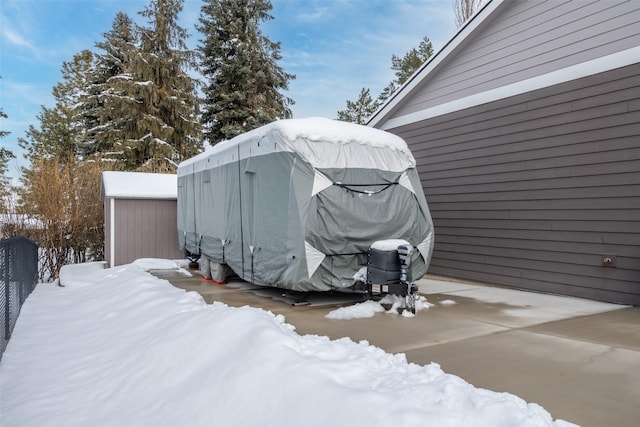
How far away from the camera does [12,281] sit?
562cm

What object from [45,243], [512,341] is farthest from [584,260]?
[45,243]

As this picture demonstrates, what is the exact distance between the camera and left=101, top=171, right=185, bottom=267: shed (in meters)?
10.1

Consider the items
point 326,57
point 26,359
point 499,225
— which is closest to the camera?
point 26,359

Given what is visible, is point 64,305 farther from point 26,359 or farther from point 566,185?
point 566,185

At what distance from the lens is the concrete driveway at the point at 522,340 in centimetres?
276

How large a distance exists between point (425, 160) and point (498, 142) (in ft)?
5.66

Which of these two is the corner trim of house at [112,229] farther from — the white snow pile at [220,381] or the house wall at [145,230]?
the white snow pile at [220,381]

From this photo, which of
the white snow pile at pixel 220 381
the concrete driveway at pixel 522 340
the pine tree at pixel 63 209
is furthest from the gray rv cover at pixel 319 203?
the pine tree at pixel 63 209

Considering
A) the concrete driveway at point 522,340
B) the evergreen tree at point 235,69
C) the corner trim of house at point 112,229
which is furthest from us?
the evergreen tree at point 235,69

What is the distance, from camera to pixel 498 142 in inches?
289

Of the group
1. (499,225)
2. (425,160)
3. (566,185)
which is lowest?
(499,225)

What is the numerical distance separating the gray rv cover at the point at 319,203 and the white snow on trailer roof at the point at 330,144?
14 mm

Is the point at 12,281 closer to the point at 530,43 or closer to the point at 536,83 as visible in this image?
the point at 536,83

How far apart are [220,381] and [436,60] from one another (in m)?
7.38
